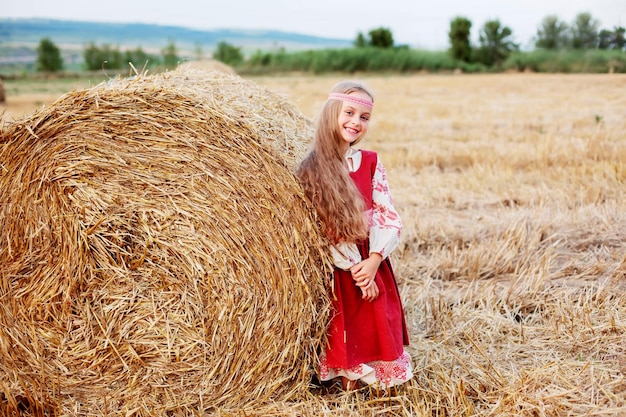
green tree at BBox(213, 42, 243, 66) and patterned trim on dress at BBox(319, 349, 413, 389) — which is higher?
green tree at BBox(213, 42, 243, 66)

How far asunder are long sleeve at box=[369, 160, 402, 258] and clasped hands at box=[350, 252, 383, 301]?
0.04 metres

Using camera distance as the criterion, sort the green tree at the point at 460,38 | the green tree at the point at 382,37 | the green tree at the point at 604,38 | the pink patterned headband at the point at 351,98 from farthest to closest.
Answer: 1. the green tree at the point at 382,37
2. the green tree at the point at 460,38
3. the green tree at the point at 604,38
4. the pink patterned headband at the point at 351,98

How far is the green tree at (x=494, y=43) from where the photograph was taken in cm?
2767

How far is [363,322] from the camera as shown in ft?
9.27

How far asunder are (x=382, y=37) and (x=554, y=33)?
3438 cm

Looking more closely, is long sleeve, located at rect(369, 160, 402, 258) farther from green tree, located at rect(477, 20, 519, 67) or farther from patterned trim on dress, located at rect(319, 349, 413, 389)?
green tree, located at rect(477, 20, 519, 67)

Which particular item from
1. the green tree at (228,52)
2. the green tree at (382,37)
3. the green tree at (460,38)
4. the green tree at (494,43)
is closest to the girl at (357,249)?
the green tree at (494,43)

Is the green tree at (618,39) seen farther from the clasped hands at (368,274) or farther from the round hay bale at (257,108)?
the clasped hands at (368,274)

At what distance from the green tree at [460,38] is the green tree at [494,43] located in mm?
3118

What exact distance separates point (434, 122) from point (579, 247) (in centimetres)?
609

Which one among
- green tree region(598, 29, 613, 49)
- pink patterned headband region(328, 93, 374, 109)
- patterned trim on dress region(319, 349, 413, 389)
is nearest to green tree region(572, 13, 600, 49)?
green tree region(598, 29, 613, 49)

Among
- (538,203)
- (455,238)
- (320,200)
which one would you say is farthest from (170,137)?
(538,203)

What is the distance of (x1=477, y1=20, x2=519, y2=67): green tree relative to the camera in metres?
27.7

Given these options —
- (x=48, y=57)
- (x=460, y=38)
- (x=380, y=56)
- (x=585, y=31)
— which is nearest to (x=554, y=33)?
(x=585, y=31)
